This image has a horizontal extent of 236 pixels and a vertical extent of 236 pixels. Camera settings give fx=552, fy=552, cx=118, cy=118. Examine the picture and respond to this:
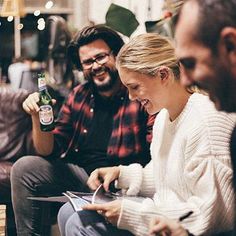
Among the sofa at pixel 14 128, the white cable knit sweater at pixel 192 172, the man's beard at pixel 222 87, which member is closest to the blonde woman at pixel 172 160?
the white cable knit sweater at pixel 192 172

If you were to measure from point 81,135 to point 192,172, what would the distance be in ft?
3.73

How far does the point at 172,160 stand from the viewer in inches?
68.0

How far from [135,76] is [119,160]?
0.71 m

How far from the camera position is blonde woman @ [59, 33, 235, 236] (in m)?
1.50

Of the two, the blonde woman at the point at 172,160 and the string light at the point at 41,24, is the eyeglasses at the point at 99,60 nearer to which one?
the blonde woman at the point at 172,160

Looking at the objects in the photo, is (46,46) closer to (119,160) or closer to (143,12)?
(143,12)

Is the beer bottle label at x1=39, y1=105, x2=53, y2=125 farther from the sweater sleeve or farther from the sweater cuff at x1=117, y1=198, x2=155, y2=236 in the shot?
the sweater cuff at x1=117, y1=198, x2=155, y2=236

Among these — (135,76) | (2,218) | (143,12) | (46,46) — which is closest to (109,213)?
(135,76)

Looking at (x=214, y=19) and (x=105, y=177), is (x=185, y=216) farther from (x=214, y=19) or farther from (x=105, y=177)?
(x=214, y=19)

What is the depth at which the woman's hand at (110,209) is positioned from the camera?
168 cm

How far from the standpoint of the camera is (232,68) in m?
0.97

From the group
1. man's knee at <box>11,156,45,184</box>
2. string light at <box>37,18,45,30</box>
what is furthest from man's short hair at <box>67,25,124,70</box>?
string light at <box>37,18,45,30</box>

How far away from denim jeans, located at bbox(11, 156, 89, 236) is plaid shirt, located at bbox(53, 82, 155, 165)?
11 centimetres

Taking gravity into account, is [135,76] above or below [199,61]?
below
